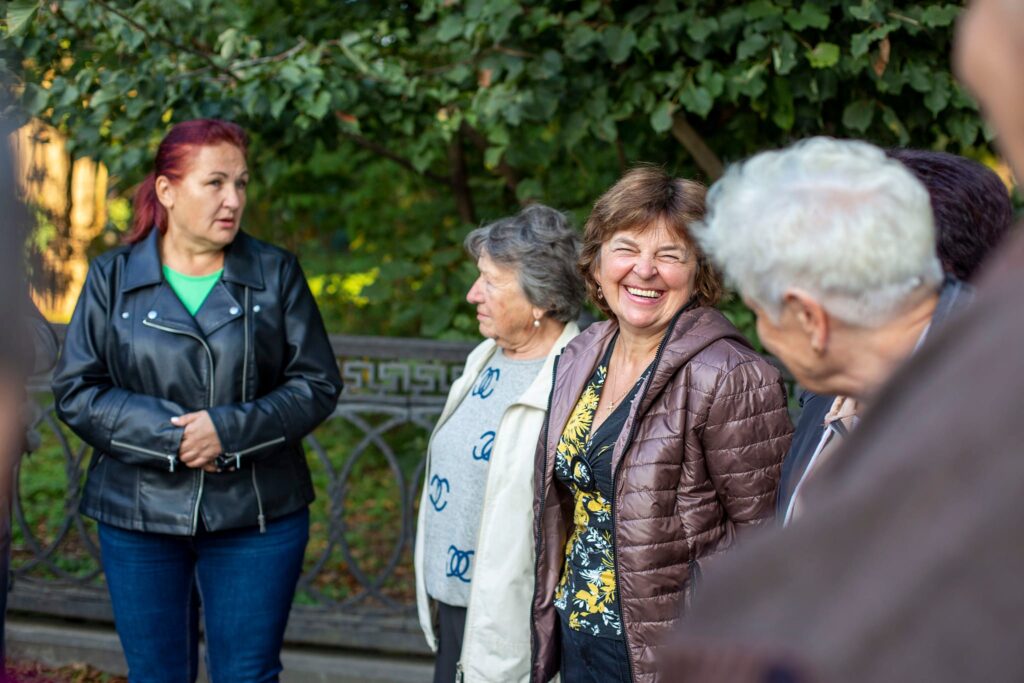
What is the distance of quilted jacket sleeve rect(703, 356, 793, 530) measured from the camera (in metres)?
2.37

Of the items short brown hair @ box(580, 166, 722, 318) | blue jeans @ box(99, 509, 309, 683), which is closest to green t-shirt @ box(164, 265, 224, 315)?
blue jeans @ box(99, 509, 309, 683)

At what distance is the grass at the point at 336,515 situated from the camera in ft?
15.4

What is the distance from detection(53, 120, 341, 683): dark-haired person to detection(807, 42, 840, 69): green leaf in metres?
1.82

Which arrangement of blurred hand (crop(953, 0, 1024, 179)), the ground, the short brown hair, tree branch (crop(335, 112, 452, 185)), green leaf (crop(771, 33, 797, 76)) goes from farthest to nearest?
tree branch (crop(335, 112, 452, 185)) < the ground < green leaf (crop(771, 33, 797, 76)) < the short brown hair < blurred hand (crop(953, 0, 1024, 179))

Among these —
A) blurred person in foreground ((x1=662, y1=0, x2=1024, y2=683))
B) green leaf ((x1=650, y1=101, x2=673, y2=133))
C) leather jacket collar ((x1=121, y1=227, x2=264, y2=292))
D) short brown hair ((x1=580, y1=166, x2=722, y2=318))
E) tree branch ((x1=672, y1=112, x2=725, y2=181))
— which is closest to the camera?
blurred person in foreground ((x1=662, y1=0, x2=1024, y2=683))

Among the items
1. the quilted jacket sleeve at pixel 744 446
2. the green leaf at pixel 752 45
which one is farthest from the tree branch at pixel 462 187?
the quilted jacket sleeve at pixel 744 446

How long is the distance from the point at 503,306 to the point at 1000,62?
2.08m

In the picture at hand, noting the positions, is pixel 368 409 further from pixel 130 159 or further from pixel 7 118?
pixel 7 118

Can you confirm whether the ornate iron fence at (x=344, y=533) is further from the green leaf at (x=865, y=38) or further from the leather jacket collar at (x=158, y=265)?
the green leaf at (x=865, y=38)

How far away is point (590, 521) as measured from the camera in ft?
8.32

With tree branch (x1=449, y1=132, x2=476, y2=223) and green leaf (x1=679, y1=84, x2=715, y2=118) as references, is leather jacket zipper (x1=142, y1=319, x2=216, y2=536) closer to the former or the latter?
green leaf (x1=679, y1=84, x2=715, y2=118)

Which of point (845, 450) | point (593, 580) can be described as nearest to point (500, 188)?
point (593, 580)

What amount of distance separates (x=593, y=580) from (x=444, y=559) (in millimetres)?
625

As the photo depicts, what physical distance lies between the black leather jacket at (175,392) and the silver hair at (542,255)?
67 centimetres
